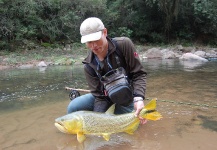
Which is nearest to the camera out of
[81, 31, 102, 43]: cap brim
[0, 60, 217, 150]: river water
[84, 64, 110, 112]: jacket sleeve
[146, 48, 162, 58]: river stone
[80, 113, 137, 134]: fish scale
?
[81, 31, 102, 43]: cap brim

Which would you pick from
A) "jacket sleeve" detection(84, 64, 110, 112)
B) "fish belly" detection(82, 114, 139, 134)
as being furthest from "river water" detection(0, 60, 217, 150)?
"jacket sleeve" detection(84, 64, 110, 112)

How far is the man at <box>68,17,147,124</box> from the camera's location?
2717mm

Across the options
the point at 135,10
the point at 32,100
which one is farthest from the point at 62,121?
the point at 135,10

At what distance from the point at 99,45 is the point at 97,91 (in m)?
0.79

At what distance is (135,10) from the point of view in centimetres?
2500

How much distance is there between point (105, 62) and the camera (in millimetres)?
3066

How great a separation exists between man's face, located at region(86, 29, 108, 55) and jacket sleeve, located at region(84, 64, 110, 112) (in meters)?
0.43

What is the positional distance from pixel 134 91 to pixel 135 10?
22896mm

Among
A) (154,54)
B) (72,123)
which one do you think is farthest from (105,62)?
(154,54)

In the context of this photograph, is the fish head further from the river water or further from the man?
the man

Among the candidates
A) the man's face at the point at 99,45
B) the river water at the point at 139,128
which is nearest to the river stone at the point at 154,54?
the river water at the point at 139,128

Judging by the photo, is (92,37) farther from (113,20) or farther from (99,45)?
(113,20)

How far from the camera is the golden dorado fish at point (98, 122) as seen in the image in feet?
8.86

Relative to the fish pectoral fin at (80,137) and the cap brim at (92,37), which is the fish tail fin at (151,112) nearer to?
the fish pectoral fin at (80,137)
